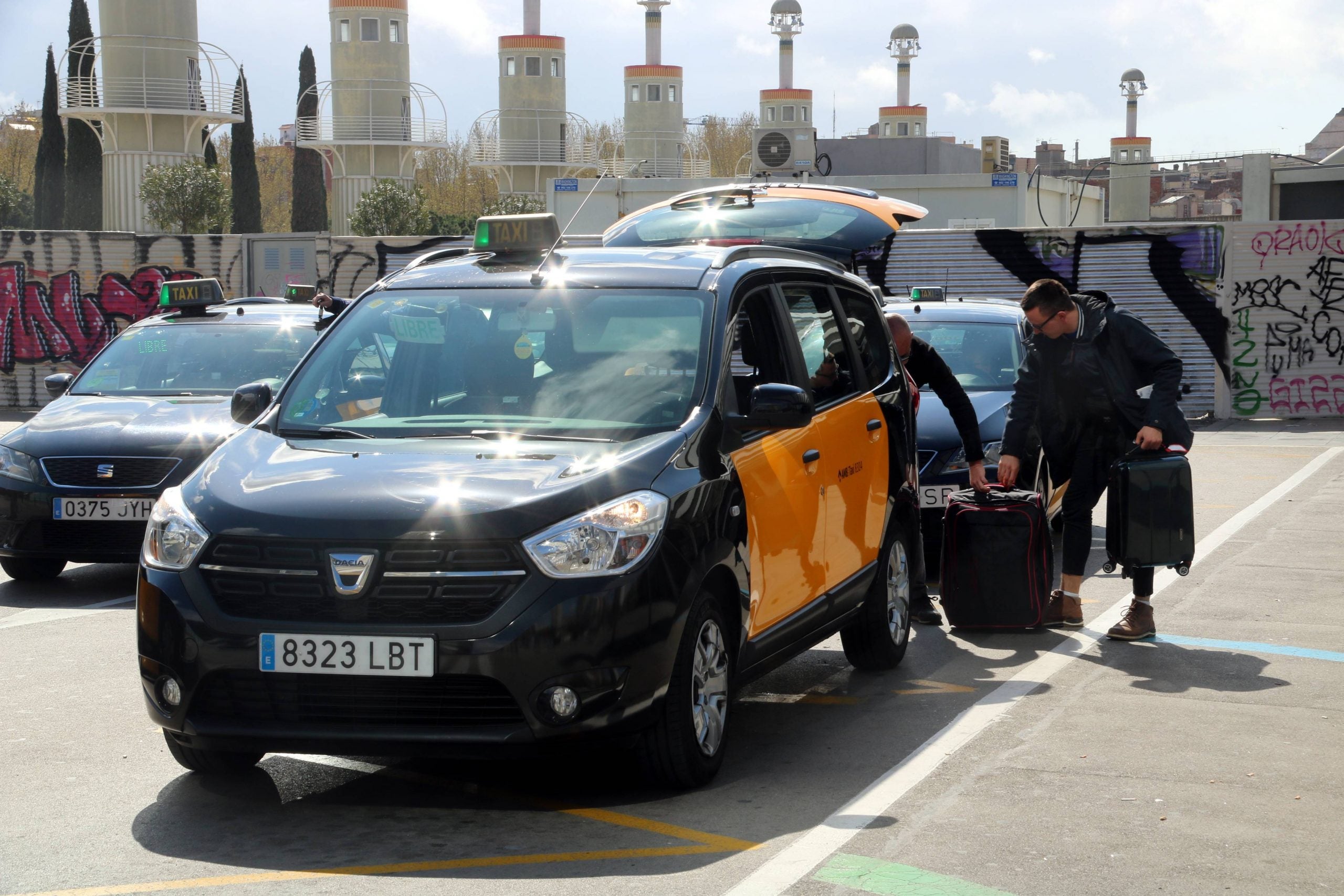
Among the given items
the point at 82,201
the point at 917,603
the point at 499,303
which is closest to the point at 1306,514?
the point at 917,603

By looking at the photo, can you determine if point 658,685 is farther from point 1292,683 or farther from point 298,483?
point 1292,683

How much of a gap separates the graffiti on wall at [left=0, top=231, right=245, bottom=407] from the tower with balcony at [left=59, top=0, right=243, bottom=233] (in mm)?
37501

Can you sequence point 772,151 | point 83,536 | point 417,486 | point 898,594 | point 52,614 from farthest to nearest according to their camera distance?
point 772,151, point 83,536, point 52,614, point 898,594, point 417,486

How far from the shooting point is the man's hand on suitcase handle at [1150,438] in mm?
7945

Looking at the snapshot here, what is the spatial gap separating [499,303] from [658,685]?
175 cm

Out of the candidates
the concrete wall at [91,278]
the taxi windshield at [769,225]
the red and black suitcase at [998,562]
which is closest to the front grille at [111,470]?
the taxi windshield at [769,225]

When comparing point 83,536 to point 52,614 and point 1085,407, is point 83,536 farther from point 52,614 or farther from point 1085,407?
point 1085,407

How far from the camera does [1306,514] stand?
1280cm

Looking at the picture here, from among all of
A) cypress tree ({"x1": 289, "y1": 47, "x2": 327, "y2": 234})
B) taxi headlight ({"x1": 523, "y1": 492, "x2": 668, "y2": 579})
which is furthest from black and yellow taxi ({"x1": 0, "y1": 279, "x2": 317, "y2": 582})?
cypress tree ({"x1": 289, "y1": 47, "x2": 327, "y2": 234})

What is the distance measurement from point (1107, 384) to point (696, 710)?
151 inches

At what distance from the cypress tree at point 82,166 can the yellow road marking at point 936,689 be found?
64.4m

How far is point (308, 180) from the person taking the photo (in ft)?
251

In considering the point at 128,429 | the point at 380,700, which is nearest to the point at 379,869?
the point at 380,700

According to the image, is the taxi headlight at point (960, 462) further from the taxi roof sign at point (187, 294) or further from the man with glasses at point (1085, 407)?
the taxi roof sign at point (187, 294)
